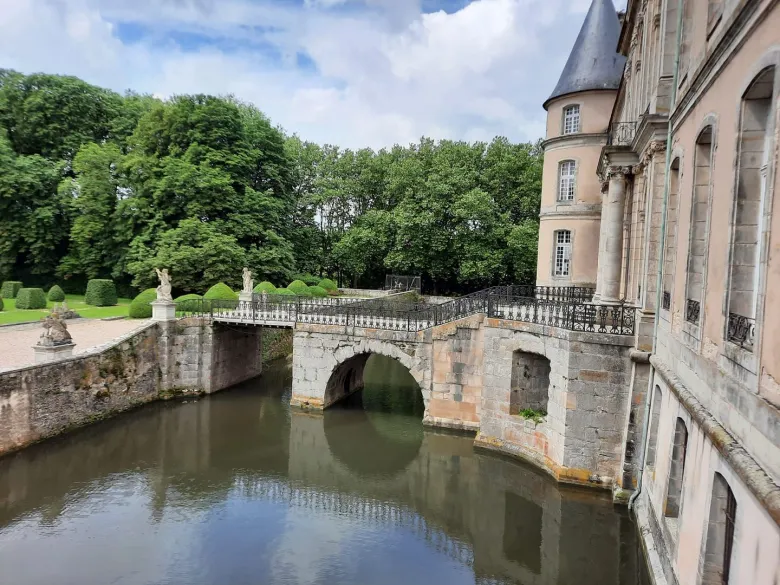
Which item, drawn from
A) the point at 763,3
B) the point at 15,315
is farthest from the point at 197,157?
the point at 763,3

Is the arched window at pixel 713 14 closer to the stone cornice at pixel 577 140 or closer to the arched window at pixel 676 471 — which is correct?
the arched window at pixel 676 471

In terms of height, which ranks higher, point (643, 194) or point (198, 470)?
point (643, 194)

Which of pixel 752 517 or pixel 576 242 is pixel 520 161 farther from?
pixel 752 517

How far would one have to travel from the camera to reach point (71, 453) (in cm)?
1388

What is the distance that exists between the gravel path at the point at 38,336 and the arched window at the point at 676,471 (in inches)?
567

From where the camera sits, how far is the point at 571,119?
61.1ft

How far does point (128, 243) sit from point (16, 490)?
64.2ft

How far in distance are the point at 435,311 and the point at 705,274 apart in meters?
9.89

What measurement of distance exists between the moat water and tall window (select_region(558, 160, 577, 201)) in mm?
9117

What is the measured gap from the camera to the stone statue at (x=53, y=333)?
47.6ft

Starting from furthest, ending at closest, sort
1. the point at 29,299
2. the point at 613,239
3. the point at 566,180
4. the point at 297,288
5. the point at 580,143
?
the point at 297,288
the point at 29,299
the point at 566,180
the point at 580,143
the point at 613,239

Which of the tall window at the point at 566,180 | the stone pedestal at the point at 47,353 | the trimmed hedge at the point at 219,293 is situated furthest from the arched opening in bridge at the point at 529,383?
the trimmed hedge at the point at 219,293

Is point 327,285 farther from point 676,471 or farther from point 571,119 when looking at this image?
point 676,471

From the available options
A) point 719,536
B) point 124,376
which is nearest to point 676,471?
point 719,536
